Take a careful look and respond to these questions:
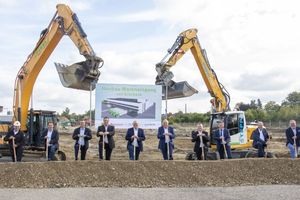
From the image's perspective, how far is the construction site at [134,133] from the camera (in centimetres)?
1307

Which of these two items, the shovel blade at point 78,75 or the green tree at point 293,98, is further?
the green tree at point 293,98

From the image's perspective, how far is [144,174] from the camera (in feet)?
43.5

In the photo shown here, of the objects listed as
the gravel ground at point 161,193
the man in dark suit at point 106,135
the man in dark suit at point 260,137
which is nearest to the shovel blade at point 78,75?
the man in dark suit at point 106,135

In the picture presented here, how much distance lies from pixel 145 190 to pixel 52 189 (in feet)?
7.54

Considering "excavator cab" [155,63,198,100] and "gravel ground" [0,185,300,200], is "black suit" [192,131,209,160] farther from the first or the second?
"gravel ground" [0,185,300,200]

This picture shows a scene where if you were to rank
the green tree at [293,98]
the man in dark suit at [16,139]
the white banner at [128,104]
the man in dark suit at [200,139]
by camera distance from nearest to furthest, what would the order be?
the man in dark suit at [16,139]
the man in dark suit at [200,139]
the white banner at [128,104]
the green tree at [293,98]

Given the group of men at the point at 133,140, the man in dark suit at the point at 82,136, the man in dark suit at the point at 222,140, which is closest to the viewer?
the group of men at the point at 133,140

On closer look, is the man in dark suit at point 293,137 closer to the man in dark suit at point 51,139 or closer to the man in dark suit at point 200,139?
the man in dark suit at point 200,139

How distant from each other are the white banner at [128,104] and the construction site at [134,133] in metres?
0.04

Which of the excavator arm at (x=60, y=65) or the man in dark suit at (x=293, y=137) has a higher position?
the excavator arm at (x=60, y=65)

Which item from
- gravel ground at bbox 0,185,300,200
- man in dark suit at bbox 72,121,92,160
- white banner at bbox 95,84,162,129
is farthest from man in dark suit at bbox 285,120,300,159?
man in dark suit at bbox 72,121,92,160

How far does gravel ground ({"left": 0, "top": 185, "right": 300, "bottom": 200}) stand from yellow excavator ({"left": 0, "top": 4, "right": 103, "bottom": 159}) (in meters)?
8.36

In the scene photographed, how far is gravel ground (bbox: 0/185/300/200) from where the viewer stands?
1110 centimetres

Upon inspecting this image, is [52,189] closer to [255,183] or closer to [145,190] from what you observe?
[145,190]
